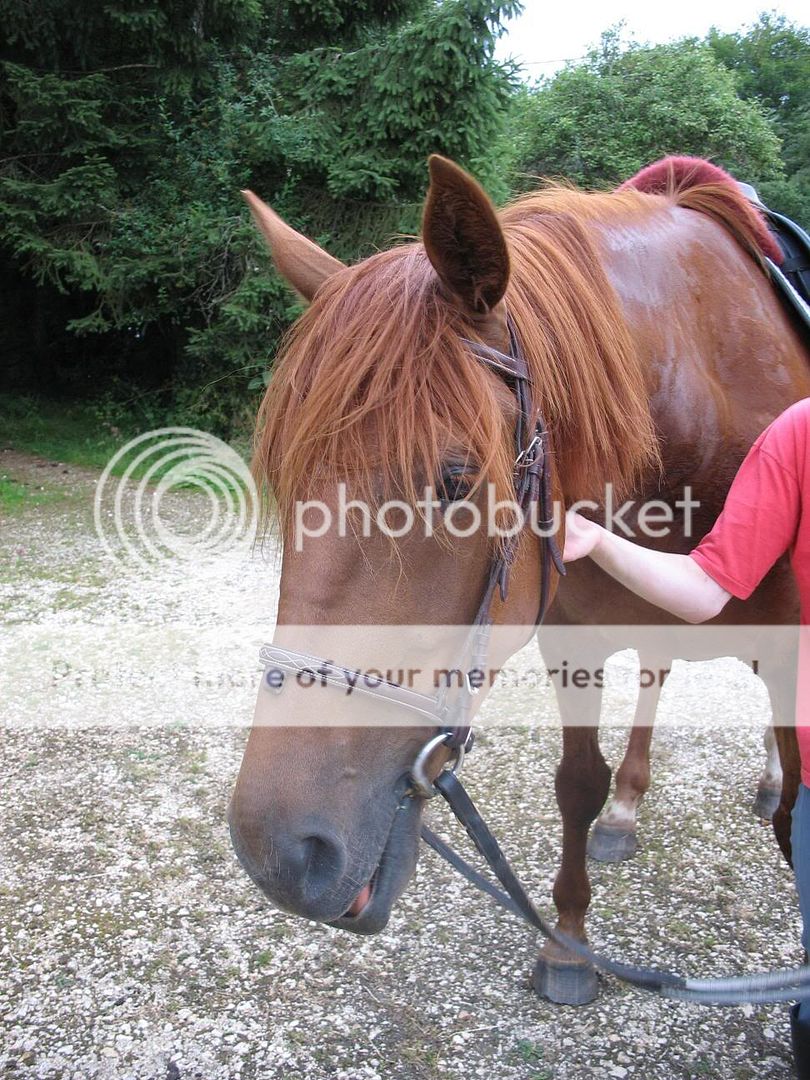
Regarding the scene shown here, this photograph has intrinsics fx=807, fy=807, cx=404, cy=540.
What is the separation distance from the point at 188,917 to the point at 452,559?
6.92 feet

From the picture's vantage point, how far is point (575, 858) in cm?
246

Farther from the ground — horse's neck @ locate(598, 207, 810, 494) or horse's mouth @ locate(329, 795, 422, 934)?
horse's neck @ locate(598, 207, 810, 494)

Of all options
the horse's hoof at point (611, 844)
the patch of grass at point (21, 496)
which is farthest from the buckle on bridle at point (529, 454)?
the patch of grass at point (21, 496)

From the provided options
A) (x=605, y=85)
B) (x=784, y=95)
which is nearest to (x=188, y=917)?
(x=605, y=85)

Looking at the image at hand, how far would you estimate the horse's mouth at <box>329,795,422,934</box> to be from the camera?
4.30ft

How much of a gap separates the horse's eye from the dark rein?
0.12 m

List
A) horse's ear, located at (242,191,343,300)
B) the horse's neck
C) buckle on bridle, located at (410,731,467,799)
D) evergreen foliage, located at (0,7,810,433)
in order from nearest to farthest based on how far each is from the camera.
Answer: buckle on bridle, located at (410,731,467,799)
horse's ear, located at (242,191,343,300)
the horse's neck
evergreen foliage, located at (0,7,810,433)

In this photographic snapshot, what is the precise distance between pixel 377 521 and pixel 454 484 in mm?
139

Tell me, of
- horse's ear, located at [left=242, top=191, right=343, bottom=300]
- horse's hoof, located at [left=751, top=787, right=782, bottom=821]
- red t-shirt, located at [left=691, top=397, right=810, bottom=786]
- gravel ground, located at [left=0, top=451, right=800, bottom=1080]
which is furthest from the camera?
horse's hoof, located at [left=751, top=787, right=782, bottom=821]

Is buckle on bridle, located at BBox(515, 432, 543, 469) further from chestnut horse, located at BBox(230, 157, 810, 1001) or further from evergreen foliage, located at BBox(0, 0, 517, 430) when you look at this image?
evergreen foliage, located at BBox(0, 0, 517, 430)

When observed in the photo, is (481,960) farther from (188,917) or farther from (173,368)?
(173,368)

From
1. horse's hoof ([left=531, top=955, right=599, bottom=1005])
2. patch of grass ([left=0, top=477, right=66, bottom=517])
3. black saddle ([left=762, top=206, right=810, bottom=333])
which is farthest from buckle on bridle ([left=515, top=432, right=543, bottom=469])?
patch of grass ([left=0, top=477, right=66, bottom=517])

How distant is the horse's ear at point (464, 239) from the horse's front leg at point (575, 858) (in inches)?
55.9

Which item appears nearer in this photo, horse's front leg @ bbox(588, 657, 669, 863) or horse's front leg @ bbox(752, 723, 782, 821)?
horse's front leg @ bbox(588, 657, 669, 863)
